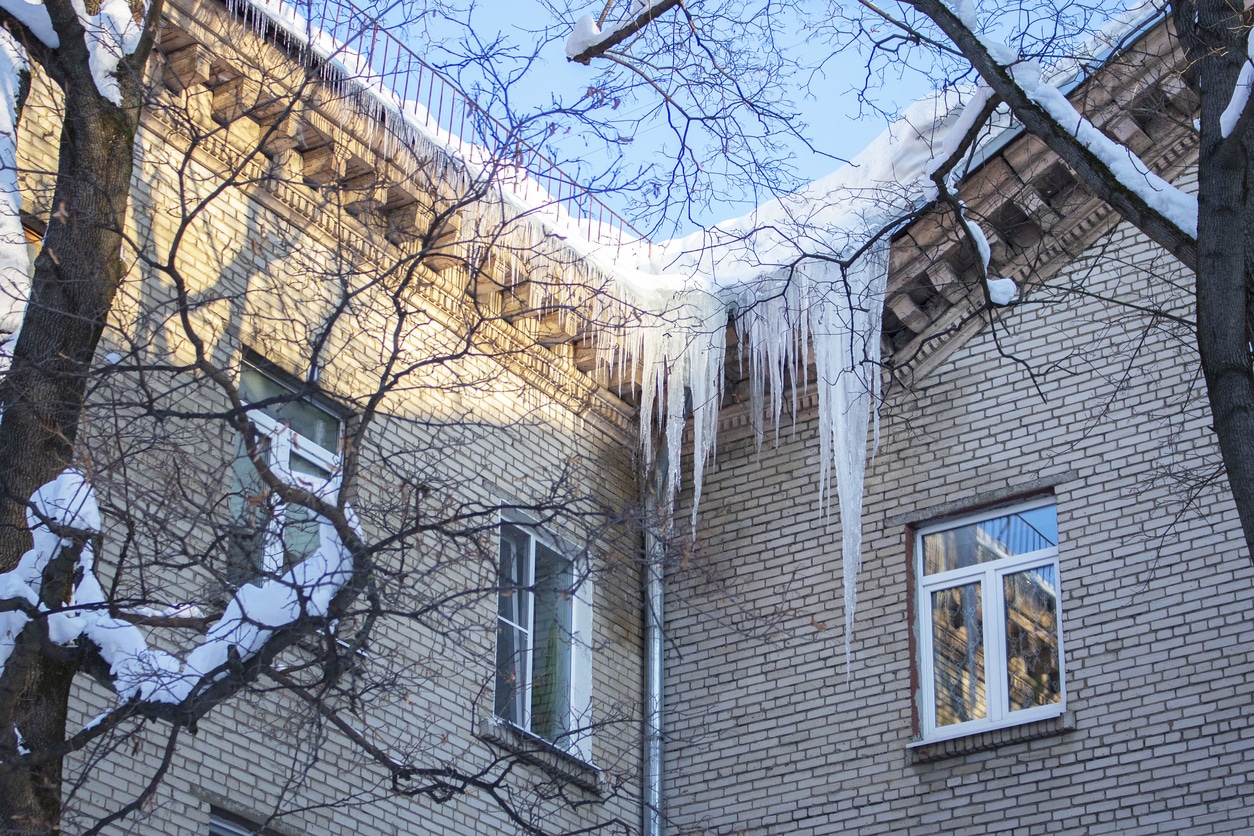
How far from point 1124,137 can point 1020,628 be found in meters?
3.28

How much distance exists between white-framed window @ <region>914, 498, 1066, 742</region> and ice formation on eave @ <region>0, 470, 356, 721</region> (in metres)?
5.52

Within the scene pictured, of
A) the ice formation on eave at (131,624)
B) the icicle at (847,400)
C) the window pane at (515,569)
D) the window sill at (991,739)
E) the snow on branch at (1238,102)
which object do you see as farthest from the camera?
the window pane at (515,569)

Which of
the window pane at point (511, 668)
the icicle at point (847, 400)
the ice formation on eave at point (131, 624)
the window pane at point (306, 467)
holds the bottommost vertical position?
the ice formation on eave at point (131, 624)

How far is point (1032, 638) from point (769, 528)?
6.66 feet

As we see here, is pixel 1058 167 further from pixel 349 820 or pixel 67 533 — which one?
pixel 67 533

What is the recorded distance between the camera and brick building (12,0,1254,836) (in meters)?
9.28

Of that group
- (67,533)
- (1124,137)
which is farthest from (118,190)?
(1124,137)

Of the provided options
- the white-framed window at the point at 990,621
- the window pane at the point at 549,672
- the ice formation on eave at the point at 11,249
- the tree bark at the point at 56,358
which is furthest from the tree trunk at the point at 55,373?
the white-framed window at the point at 990,621

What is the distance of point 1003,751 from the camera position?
10.1 metres

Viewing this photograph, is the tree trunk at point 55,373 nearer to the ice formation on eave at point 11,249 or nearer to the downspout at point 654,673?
the ice formation on eave at point 11,249

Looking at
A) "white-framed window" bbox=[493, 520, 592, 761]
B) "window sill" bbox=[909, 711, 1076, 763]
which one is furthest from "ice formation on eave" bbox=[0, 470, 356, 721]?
"window sill" bbox=[909, 711, 1076, 763]

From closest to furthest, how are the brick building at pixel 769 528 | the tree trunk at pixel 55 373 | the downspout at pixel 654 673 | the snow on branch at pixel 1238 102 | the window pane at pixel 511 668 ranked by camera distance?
the tree trunk at pixel 55 373
the snow on branch at pixel 1238 102
the brick building at pixel 769 528
the window pane at pixel 511 668
the downspout at pixel 654 673

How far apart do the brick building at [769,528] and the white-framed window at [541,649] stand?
3 centimetres

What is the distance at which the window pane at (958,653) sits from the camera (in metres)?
10.6
